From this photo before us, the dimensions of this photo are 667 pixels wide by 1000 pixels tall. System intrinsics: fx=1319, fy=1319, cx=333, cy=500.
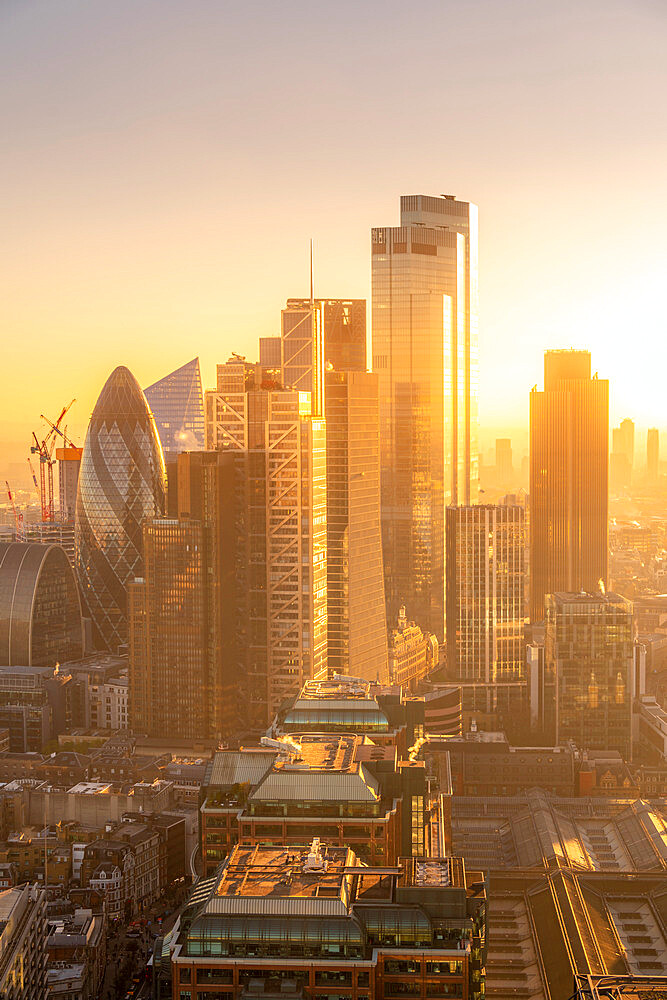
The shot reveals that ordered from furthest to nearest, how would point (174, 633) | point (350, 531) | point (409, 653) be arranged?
1. point (409, 653)
2. point (350, 531)
3. point (174, 633)

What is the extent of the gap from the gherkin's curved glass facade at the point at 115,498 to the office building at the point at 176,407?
17794mm

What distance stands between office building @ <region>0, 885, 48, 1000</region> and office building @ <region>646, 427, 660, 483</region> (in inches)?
2111

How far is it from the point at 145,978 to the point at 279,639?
19.1m

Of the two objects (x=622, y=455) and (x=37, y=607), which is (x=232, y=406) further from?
(x=622, y=455)

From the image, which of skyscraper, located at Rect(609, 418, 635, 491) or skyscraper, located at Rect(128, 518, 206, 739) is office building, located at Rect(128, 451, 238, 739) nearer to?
skyscraper, located at Rect(128, 518, 206, 739)

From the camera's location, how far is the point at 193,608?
139ft

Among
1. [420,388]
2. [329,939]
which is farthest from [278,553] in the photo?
[329,939]

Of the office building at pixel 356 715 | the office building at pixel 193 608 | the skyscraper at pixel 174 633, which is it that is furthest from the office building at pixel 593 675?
the office building at pixel 356 715

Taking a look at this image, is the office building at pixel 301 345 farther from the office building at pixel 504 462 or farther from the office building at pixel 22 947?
the office building at pixel 504 462

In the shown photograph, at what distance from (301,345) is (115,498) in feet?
56.9

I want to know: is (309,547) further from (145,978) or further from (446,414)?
(446,414)

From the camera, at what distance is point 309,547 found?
42.6 metres

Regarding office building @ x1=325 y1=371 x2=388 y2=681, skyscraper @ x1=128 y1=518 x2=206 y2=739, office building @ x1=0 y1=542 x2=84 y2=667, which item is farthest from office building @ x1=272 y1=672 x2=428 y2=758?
office building @ x1=0 y1=542 x2=84 y2=667

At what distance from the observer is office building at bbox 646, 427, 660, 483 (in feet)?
239
